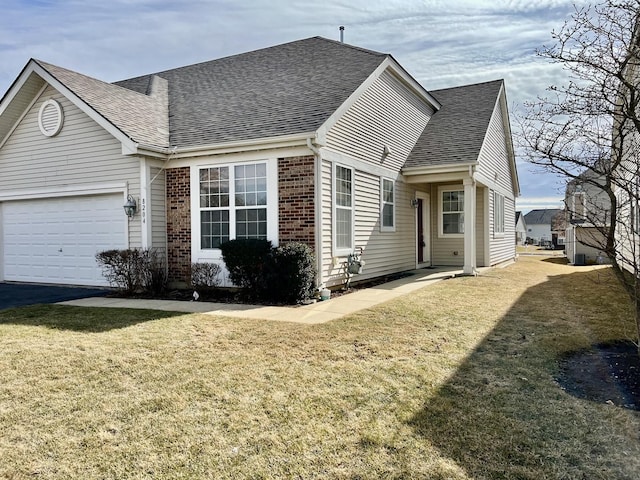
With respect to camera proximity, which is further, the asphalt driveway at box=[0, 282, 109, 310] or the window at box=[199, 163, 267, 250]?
the window at box=[199, 163, 267, 250]

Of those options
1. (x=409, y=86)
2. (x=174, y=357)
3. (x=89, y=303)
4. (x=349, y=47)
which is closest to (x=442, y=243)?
(x=409, y=86)

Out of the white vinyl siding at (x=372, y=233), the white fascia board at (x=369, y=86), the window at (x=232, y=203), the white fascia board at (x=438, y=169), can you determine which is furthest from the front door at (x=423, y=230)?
the window at (x=232, y=203)

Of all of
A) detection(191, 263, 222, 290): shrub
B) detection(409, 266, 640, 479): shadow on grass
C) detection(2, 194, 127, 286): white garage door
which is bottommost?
detection(409, 266, 640, 479): shadow on grass

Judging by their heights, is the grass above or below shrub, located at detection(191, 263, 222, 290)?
below

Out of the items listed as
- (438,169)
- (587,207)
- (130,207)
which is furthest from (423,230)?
(587,207)

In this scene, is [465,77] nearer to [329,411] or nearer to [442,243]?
[442,243]

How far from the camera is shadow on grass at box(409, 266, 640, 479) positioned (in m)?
2.98

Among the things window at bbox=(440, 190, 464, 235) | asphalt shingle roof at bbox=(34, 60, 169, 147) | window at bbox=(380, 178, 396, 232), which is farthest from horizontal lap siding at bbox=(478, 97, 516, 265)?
asphalt shingle roof at bbox=(34, 60, 169, 147)

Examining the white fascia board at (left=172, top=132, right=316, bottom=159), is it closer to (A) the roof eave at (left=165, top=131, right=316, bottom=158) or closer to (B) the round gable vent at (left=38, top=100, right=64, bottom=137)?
(A) the roof eave at (left=165, top=131, right=316, bottom=158)

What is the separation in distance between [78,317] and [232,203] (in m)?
4.02

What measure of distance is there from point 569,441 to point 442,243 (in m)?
13.3

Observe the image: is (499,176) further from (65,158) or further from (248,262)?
(65,158)

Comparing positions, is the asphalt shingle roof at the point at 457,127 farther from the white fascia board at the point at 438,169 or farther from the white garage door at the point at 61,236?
the white garage door at the point at 61,236

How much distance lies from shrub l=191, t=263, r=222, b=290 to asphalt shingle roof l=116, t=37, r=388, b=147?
2.83 m
